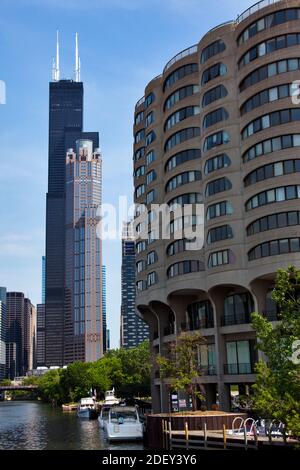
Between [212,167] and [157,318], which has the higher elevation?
[212,167]

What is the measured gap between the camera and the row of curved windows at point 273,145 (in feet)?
238

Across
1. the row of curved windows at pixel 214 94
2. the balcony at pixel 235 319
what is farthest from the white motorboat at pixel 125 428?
the row of curved windows at pixel 214 94

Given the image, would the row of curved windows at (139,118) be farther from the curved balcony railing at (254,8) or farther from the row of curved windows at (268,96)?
the row of curved windows at (268,96)

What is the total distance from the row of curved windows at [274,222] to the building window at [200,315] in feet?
48.9

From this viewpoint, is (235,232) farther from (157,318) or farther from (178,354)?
(157,318)

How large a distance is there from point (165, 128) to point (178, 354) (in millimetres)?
37521

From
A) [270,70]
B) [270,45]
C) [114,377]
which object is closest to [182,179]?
[270,70]

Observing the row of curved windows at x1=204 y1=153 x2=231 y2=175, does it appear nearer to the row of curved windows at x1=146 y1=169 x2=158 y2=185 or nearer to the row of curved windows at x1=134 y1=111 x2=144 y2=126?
the row of curved windows at x1=146 y1=169 x2=158 y2=185

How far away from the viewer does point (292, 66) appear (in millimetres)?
74062

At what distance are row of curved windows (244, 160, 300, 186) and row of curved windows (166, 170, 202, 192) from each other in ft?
32.7

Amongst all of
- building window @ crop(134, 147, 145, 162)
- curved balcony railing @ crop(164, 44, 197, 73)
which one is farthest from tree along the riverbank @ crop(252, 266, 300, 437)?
building window @ crop(134, 147, 145, 162)

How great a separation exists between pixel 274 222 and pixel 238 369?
1955 centimetres
